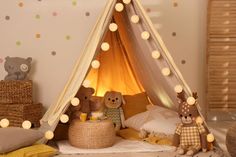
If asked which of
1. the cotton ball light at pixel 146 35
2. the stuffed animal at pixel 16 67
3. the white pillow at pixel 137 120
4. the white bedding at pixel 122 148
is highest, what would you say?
the cotton ball light at pixel 146 35

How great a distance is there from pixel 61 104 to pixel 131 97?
800 mm

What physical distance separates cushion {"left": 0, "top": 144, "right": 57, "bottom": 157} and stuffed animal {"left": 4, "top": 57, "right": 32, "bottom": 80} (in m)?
1.20

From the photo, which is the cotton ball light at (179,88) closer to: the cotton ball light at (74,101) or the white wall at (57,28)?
the cotton ball light at (74,101)

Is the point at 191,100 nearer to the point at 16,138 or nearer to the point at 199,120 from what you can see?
the point at 199,120

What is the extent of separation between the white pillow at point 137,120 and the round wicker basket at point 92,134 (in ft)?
1.26

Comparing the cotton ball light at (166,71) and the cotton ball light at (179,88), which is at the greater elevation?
the cotton ball light at (166,71)

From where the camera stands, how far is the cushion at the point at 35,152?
230 cm

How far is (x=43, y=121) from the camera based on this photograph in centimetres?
274

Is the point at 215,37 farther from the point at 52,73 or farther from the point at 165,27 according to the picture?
the point at 52,73

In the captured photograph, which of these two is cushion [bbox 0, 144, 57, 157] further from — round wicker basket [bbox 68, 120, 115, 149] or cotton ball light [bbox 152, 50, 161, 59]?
cotton ball light [bbox 152, 50, 161, 59]

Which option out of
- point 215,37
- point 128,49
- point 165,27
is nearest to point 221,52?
point 215,37

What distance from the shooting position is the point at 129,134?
2.98 metres

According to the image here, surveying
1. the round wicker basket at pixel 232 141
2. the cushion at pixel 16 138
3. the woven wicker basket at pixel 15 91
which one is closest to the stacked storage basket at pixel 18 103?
the woven wicker basket at pixel 15 91

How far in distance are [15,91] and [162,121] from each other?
4.42 feet
